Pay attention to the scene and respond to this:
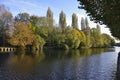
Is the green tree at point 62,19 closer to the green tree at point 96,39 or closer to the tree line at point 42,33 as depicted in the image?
the tree line at point 42,33

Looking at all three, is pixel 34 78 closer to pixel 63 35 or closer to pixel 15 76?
pixel 15 76

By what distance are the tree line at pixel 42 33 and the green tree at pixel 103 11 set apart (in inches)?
3009

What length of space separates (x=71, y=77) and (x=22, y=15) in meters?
94.4

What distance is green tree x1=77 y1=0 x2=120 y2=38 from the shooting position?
74.7ft

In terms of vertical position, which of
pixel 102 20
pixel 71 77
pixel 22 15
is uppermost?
pixel 22 15

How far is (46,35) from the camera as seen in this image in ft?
411

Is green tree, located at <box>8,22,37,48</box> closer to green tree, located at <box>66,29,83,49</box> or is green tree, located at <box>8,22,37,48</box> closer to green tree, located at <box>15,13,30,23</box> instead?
green tree, located at <box>15,13,30,23</box>

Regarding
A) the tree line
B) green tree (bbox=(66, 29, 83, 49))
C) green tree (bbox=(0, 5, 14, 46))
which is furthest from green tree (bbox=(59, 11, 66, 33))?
green tree (bbox=(0, 5, 14, 46))

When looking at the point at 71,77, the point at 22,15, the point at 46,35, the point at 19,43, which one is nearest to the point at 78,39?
the point at 46,35

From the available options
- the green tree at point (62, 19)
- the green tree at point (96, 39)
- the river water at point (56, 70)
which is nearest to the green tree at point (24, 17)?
the green tree at point (62, 19)

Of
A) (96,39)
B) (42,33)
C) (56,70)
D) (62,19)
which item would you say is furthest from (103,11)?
(96,39)

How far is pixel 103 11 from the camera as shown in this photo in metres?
26.2

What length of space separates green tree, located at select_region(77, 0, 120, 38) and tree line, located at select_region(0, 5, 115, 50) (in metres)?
76.4

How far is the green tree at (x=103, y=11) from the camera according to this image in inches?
896
